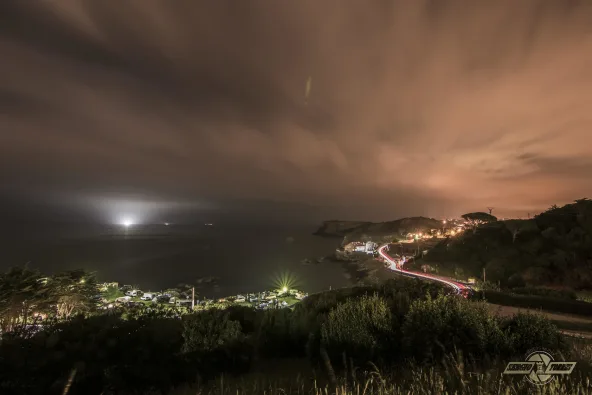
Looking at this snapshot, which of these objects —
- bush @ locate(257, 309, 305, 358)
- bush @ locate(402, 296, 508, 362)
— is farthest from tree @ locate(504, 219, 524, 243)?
bush @ locate(257, 309, 305, 358)

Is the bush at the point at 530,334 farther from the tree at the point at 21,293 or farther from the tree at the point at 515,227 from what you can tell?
the tree at the point at 515,227

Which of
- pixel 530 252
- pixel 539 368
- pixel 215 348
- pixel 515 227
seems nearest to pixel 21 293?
pixel 215 348


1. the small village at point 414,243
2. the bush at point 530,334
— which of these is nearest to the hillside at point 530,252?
the small village at point 414,243

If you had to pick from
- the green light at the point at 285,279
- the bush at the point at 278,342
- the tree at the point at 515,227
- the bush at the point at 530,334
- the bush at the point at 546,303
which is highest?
the tree at the point at 515,227

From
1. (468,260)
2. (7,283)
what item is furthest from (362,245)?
(7,283)

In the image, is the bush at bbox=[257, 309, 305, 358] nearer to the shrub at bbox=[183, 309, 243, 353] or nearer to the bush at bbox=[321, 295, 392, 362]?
the shrub at bbox=[183, 309, 243, 353]

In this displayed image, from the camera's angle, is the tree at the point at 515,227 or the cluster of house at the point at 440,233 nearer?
the tree at the point at 515,227
